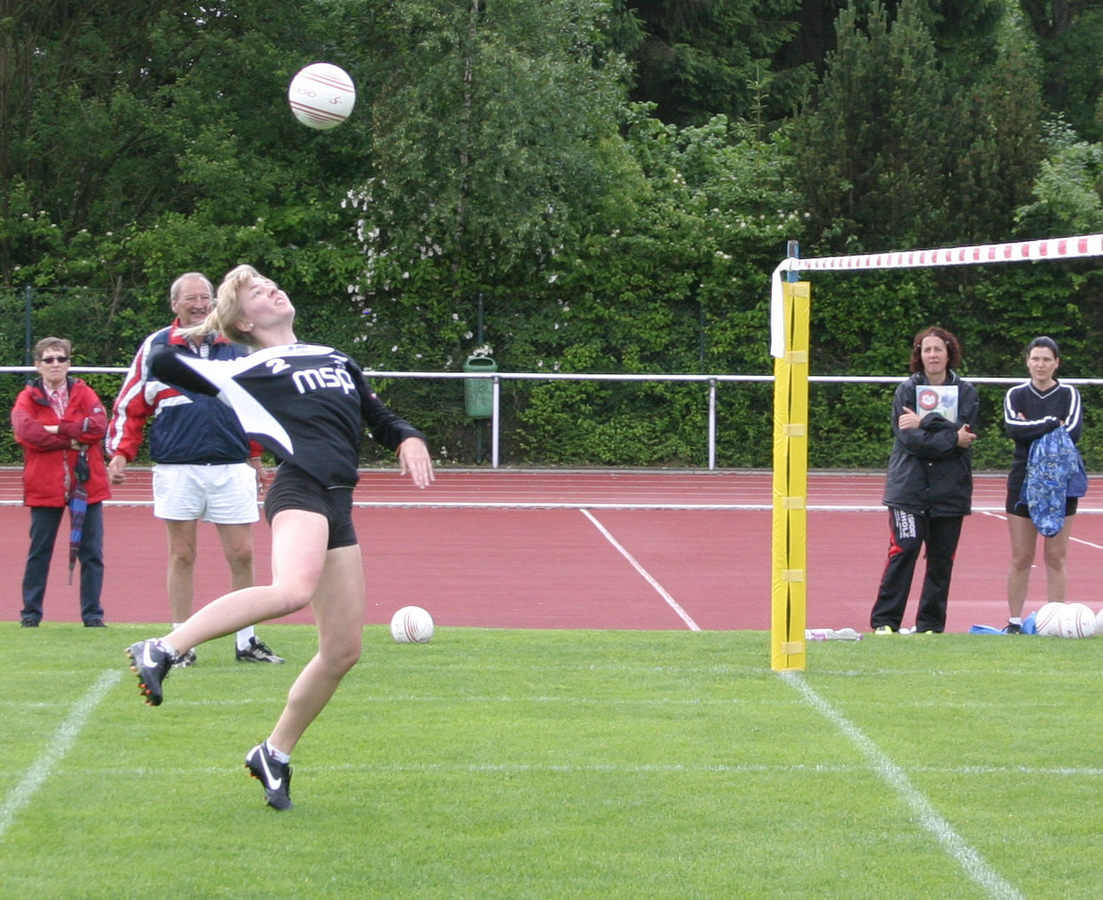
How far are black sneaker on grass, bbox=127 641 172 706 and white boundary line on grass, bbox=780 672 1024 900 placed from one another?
8.01 feet

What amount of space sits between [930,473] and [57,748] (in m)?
5.55

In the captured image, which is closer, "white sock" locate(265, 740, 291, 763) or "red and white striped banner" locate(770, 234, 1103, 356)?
"white sock" locate(265, 740, 291, 763)

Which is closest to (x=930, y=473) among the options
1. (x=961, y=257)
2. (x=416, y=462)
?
(x=961, y=257)

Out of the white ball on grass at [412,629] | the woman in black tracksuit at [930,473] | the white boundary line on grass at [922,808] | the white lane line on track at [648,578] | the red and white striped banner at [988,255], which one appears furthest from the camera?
the white lane line on track at [648,578]

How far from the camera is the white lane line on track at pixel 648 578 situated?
10375 mm

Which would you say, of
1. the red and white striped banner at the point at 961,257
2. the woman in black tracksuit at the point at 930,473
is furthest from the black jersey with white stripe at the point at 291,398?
the woman in black tracksuit at the point at 930,473

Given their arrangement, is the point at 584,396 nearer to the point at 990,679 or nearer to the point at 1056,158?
the point at 1056,158

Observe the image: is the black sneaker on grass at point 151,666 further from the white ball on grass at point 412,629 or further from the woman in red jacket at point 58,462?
the woman in red jacket at point 58,462

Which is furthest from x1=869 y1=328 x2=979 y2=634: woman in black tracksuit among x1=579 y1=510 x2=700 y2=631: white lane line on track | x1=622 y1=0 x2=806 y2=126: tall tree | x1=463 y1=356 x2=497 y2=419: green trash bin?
x1=622 y1=0 x2=806 y2=126: tall tree

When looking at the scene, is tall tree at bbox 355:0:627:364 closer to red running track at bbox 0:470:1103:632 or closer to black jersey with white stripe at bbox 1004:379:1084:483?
red running track at bbox 0:470:1103:632

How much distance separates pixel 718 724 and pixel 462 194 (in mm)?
17712

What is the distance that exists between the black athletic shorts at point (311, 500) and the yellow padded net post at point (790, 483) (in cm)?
288

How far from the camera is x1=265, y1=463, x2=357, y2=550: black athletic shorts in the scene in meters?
4.64

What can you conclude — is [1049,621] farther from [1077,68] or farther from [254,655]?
[1077,68]
